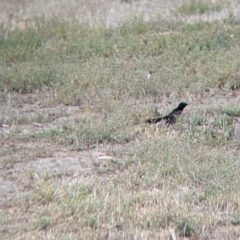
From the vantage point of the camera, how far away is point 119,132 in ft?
24.2

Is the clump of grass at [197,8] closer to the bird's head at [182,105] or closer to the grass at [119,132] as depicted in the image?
the grass at [119,132]

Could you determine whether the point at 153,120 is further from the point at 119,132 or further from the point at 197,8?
the point at 197,8

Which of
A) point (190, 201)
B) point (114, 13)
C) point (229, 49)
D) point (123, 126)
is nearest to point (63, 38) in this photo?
point (114, 13)

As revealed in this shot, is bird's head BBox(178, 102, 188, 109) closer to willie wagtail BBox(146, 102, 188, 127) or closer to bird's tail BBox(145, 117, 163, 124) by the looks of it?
willie wagtail BBox(146, 102, 188, 127)

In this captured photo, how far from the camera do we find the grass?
5363 millimetres

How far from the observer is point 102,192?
5805 mm

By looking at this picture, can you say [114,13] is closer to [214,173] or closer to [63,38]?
[63,38]

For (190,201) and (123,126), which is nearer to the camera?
(190,201)

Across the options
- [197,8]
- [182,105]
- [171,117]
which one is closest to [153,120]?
[171,117]

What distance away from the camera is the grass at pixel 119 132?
5.36 meters

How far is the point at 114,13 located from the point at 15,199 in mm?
7668

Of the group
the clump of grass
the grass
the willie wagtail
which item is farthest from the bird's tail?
the clump of grass

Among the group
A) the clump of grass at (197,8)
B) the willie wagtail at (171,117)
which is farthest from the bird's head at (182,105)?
the clump of grass at (197,8)

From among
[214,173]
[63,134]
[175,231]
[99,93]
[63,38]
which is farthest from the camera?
[63,38]
